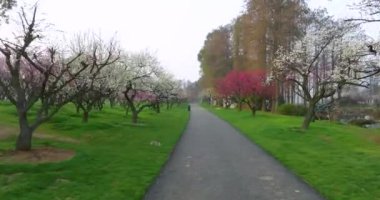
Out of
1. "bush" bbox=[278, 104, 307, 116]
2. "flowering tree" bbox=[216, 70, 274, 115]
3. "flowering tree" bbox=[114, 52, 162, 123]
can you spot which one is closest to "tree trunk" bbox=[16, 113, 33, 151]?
"flowering tree" bbox=[114, 52, 162, 123]

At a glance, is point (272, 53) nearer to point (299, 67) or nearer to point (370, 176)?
point (299, 67)

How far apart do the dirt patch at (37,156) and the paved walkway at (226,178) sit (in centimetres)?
A: 353

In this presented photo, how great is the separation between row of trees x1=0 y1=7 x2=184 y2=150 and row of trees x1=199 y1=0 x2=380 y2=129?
1017 centimetres

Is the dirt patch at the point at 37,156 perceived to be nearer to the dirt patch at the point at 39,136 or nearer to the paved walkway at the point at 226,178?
the paved walkway at the point at 226,178

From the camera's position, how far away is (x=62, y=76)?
24.7 m

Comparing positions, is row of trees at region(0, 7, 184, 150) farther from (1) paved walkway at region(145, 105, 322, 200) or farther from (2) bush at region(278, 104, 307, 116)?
(2) bush at region(278, 104, 307, 116)

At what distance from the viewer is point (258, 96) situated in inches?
2195

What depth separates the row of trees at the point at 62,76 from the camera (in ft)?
55.9

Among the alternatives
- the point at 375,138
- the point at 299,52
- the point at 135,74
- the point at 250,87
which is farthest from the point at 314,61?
the point at 250,87

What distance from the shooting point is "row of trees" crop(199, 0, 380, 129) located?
81.0 feet

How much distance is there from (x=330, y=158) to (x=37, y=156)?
9785mm

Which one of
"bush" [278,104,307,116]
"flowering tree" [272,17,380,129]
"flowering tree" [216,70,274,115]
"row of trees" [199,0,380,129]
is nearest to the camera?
"row of trees" [199,0,380,129]

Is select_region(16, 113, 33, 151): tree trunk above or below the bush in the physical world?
below

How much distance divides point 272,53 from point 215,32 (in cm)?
3519
